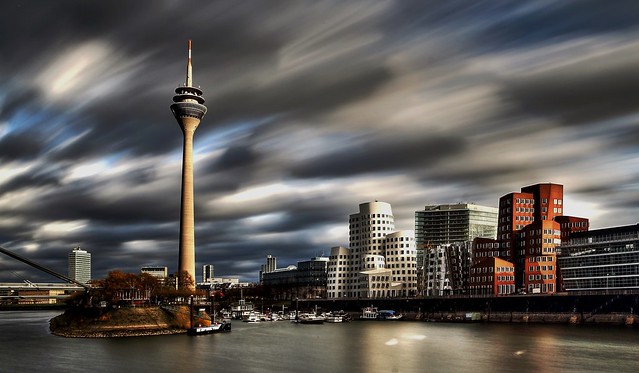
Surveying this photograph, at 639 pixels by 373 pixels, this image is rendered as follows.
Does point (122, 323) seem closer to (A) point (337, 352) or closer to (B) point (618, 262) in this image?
(A) point (337, 352)

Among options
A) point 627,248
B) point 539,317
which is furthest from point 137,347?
point 627,248

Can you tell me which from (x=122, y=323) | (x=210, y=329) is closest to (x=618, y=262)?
(x=210, y=329)

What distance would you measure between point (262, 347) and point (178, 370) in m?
35.1

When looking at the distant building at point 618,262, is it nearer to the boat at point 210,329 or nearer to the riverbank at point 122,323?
the boat at point 210,329

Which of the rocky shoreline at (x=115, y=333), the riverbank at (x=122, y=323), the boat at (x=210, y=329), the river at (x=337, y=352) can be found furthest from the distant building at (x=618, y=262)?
the rocky shoreline at (x=115, y=333)

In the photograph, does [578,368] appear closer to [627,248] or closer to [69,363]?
[69,363]

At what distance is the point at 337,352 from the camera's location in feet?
379

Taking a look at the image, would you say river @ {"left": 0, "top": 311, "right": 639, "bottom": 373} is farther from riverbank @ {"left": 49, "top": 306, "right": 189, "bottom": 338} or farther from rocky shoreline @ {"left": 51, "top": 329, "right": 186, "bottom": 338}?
riverbank @ {"left": 49, "top": 306, "right": 189, "bottom": 338}

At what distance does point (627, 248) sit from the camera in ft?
623

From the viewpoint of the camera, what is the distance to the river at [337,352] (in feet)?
312

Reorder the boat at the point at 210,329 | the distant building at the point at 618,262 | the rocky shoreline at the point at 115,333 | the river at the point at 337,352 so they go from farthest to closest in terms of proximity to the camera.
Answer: the distant building at the point at 618,262 < the boat at the point at 210,329 < the rocky shoreline at the point at 115,333 < the river at the point at 337,352

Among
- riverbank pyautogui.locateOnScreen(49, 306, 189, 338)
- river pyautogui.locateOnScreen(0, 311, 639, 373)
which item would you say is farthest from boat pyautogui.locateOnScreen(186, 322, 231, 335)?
riverbank pyautogui.locateOnScreen(49, 306, 189, 338)

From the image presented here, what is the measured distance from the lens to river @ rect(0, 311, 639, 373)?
9512 centimetres

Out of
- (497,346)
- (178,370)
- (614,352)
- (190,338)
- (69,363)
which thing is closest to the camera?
(178,370)
